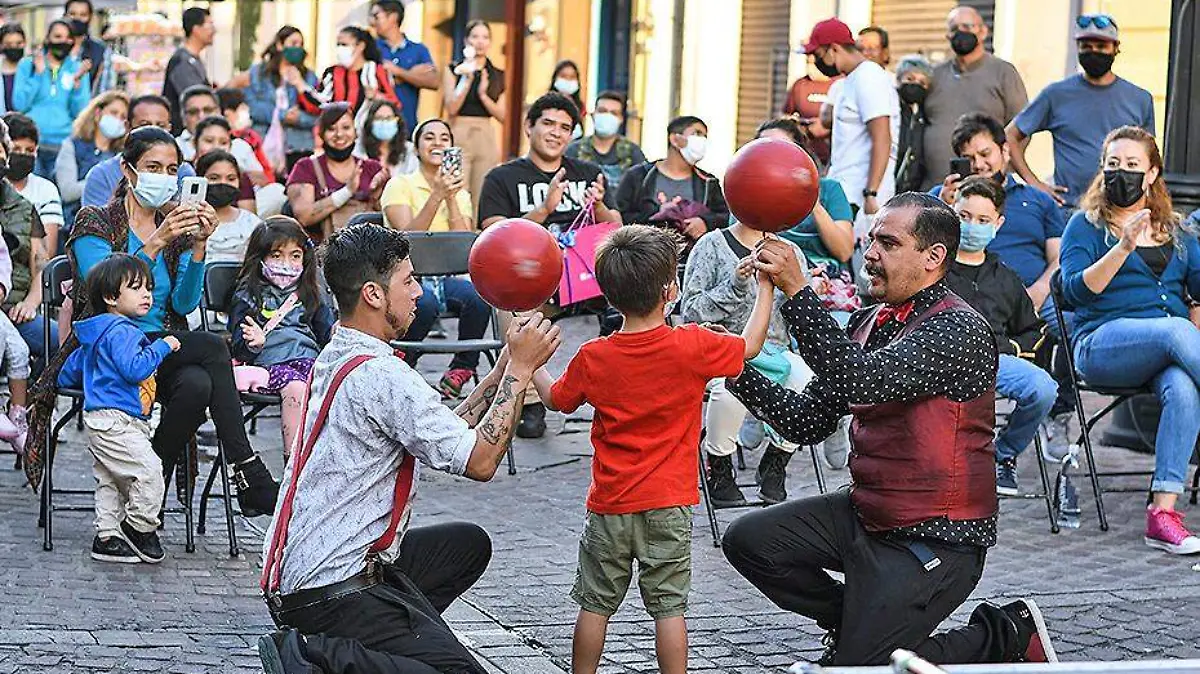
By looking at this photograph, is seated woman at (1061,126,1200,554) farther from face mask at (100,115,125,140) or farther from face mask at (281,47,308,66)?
face mask at (281,47,308,66)

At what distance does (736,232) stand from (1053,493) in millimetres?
1940

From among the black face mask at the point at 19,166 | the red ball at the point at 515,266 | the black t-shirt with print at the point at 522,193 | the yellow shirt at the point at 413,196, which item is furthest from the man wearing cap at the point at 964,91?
the red ball at the point at 515,266

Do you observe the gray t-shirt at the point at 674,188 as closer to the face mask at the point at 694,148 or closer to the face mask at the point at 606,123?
the face mask at the point at 694,148

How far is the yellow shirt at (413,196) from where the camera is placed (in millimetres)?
10938

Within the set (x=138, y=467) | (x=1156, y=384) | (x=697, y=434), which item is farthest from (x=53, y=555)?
(x=1156, y=384)

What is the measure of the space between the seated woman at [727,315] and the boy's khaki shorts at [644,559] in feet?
8.80

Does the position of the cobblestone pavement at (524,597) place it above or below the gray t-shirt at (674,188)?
below

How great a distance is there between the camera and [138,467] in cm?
764

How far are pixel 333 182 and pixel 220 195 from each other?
5.06ft

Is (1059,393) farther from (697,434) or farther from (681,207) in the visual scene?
(697,434)

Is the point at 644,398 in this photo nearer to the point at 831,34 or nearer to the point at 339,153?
the point at 339,153

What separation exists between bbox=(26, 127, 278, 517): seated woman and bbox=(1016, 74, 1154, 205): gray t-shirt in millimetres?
5502

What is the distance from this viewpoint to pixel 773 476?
8891 millimetres

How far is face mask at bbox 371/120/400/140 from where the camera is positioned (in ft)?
42.1
